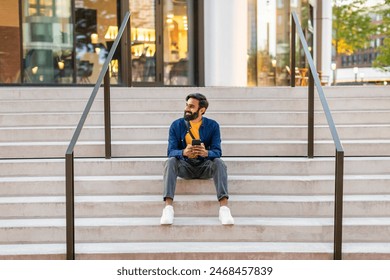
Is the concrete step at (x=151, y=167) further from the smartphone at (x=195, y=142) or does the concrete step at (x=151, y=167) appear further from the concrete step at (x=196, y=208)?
the smartphone at (x=195, y=142)

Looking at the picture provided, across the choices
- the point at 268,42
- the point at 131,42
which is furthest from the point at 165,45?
the point at 268,42

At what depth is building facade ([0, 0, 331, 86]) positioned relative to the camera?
1139 centimetres

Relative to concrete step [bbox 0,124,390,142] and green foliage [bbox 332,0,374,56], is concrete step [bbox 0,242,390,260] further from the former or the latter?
green foliage [bbox 332,0,374,56]

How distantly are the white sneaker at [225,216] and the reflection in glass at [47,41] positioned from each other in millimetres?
7594

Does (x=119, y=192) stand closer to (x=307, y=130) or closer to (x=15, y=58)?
(x=307, y=130)

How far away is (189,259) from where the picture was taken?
15.7ft

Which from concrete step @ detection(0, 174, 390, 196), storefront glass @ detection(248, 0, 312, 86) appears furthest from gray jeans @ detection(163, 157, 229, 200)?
storefront glass @ detection(248, 0, 312, 86)

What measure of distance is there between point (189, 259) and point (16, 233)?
1.76 metres

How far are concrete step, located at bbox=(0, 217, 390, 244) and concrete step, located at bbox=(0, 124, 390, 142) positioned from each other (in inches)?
74.1

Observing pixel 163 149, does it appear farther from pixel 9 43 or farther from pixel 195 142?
pixel 9 43

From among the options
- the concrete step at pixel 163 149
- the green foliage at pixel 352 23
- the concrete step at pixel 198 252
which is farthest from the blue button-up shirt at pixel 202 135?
the green foliage at pixel 352 23

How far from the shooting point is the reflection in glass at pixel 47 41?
38.4 feet
